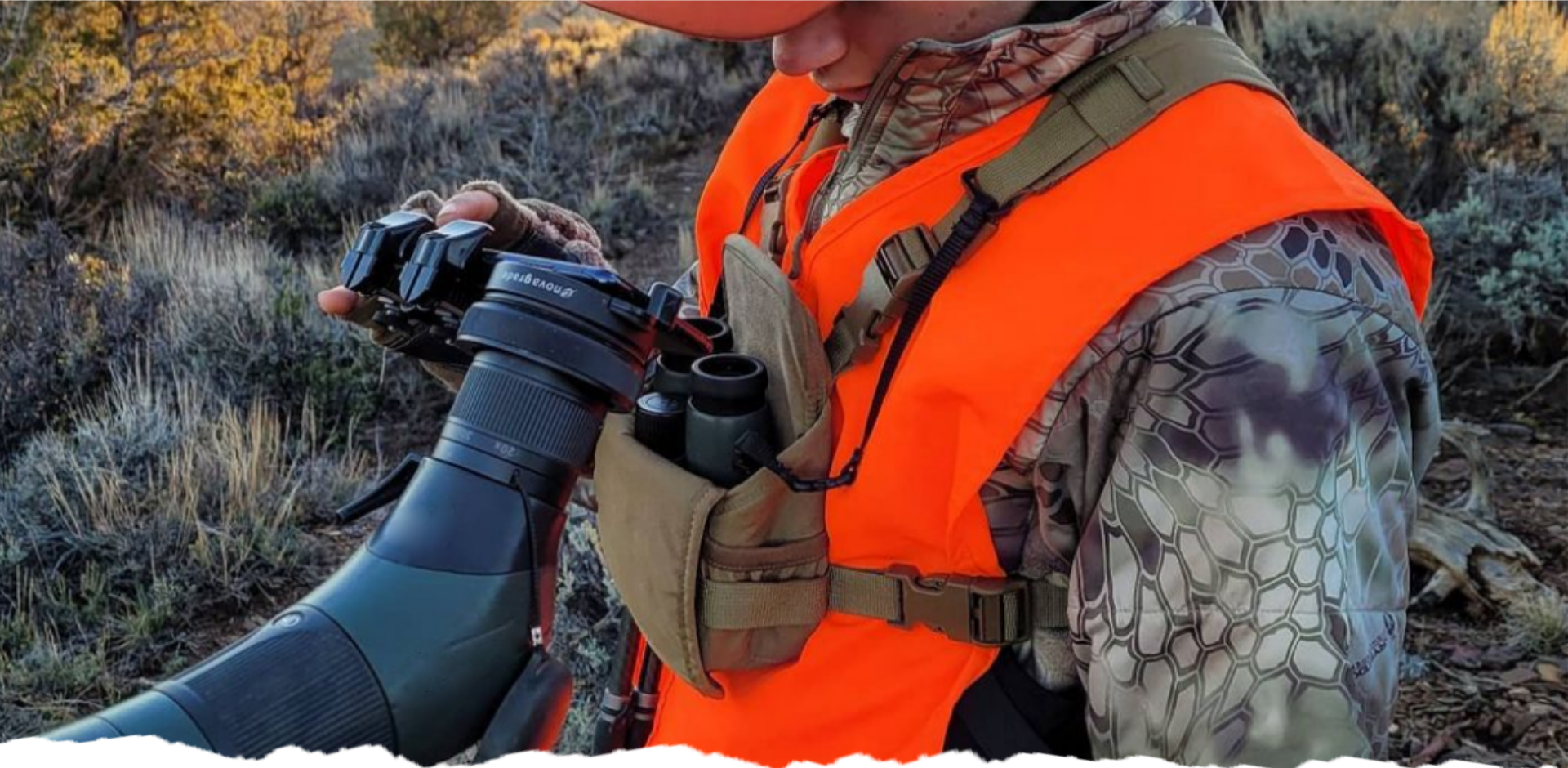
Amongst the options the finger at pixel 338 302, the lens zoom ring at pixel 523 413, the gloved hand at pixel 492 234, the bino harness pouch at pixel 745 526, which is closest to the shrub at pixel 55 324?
the gloved hand at pixel 492 234

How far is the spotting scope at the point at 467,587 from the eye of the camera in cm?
95

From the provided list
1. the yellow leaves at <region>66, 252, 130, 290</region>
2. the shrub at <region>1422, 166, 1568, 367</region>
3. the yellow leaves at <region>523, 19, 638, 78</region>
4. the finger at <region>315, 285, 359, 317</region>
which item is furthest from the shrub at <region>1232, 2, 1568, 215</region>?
the yellow leaves at <region>523, 19, 638, 78</region>

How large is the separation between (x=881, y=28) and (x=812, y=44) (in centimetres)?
7

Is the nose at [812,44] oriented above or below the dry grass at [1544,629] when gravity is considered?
above

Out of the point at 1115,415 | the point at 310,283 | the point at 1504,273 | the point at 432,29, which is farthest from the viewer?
the point at 432,29

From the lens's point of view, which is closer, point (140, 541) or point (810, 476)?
point (810, 476)

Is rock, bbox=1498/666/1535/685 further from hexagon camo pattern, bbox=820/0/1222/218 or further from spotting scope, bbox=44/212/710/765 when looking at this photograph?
spotting scope, bbox=44/212/710/765

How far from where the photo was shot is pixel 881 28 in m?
1.19

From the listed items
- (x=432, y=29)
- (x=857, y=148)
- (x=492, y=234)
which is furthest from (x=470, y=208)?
(x=432, y=29)

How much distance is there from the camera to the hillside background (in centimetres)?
345

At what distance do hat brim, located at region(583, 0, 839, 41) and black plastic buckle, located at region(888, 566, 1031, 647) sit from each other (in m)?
0.54

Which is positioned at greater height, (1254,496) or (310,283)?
(1254,496)

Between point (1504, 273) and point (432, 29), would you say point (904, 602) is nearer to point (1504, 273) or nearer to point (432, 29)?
point (1504, 273)

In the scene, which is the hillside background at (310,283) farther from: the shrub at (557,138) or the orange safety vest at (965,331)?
the orange safety vest at (965,331)
